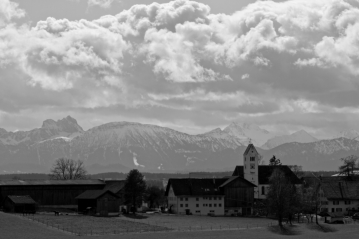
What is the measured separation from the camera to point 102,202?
132125 mm

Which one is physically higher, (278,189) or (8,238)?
(278,189)

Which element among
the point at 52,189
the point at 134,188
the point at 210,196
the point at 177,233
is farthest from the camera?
the point at 52,189

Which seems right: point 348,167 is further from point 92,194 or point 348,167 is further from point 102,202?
point 102,202

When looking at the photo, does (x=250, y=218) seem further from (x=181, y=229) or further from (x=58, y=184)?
(x=58, y=184)

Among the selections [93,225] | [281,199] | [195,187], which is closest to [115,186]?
[195,187]

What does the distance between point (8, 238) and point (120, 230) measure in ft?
56.4

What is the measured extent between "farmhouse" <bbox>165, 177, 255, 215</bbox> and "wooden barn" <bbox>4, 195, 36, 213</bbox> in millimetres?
28257

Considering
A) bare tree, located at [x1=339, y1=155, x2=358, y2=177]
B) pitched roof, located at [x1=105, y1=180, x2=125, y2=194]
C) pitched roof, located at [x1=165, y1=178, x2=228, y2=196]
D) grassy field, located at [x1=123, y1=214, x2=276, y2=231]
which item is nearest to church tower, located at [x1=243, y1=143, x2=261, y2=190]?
pitched roof, located at [x1=165, y1=178, x2=228, y2=196]

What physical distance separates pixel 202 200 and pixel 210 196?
6.00ft

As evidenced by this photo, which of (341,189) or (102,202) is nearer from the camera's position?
(102,202)

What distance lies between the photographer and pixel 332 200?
5650 inches

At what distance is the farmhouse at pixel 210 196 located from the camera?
5546 inches

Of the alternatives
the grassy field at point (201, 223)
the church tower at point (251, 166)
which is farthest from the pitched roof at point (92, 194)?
the church tower at point (251, 166)

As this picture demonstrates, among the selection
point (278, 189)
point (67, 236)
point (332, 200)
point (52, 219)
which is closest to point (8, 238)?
point (67, 236)
